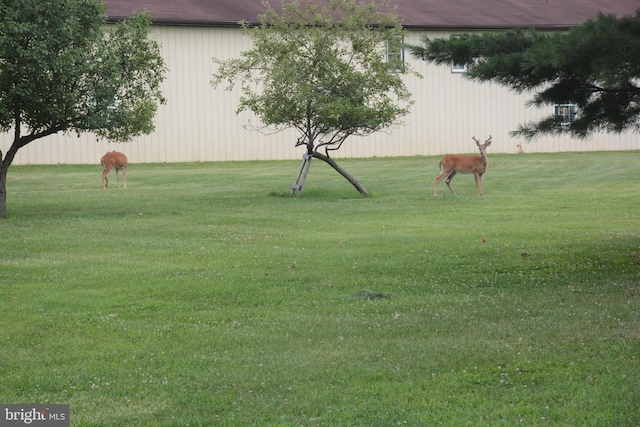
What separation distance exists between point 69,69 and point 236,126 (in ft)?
63.2

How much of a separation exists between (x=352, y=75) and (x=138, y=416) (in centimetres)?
1534

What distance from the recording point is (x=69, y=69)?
51.6 feet

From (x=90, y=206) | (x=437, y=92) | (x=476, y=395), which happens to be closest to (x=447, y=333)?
(x=476, y=395)

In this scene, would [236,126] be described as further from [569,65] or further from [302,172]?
[569,65]

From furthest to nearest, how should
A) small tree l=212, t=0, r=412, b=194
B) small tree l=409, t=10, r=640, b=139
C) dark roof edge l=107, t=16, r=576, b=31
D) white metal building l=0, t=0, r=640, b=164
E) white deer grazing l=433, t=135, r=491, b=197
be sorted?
white metal building l=0, t=0, r=640, b=164 → dark roof edge l=107, t=16, r=576, b=31 → white deer grazing l=433, t=135, r=491, b=197 → small tree l=212, t=0, r=412, b=194 → small tree l=409, t=10, r=640, b=139

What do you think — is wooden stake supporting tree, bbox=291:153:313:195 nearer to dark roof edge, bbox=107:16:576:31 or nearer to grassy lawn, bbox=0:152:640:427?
grassy lawn, bbox=0:152:640:427

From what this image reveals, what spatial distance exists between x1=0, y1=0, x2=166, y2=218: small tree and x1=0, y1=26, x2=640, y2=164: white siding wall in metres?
15.6

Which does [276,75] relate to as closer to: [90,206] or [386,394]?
[90,206]

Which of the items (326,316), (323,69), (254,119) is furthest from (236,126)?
(326,316)

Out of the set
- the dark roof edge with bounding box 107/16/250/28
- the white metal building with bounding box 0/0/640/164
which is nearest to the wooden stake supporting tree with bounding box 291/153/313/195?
the white metal building with bounding box 0/0/640/164

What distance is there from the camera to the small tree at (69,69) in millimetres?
15414

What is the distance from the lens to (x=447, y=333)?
732 cm

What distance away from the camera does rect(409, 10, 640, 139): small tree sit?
320 inches

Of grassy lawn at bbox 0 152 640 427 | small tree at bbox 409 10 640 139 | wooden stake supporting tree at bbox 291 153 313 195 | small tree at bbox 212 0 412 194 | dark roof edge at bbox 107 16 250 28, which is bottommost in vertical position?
grassy lawn at bbox 0 152 640 427
